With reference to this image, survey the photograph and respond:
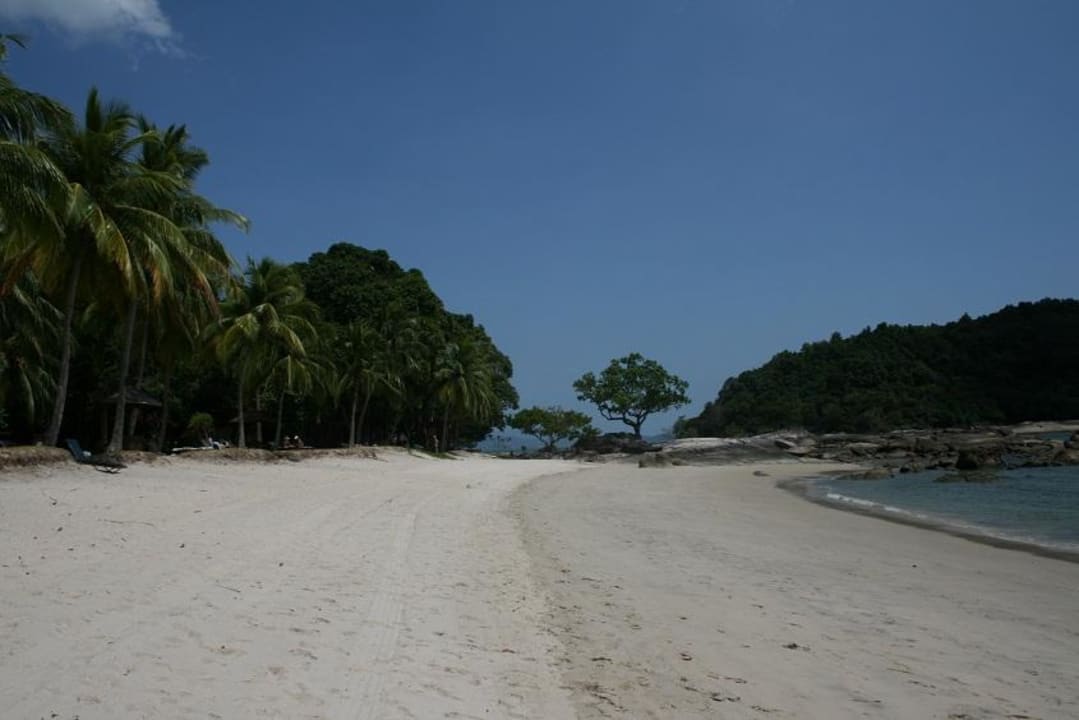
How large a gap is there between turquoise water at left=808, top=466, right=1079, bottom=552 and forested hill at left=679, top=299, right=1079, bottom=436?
51459 mm

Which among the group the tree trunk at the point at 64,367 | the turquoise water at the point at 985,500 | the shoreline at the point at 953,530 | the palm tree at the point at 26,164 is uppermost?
the palm tree at the point at 26,164

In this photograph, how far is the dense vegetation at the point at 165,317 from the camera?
667 inches

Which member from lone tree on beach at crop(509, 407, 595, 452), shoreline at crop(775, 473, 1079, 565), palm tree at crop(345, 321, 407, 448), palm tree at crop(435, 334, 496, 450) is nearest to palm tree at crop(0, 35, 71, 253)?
shoreline at crop(775, 473, 1079, 565)

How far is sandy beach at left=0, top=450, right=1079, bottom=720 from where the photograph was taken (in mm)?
4809

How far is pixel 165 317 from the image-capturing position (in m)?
24.2

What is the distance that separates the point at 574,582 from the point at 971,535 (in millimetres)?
10747

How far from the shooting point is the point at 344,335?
44.4 metres

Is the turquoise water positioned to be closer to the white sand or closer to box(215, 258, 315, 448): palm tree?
the white sand

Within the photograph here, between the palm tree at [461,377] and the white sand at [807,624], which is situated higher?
the palm tree at [461,377]

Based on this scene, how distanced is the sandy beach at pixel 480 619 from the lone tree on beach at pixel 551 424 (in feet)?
219

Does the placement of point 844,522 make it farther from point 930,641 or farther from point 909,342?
point 909,342

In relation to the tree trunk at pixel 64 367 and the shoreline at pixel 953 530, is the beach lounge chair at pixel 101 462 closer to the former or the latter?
the tree trunk at pixel 64 367

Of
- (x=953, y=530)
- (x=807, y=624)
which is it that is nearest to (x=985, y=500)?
(x=953, y=530)

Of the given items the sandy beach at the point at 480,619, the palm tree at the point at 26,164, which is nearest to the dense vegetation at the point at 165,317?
the palm tree at the point at 26,164
